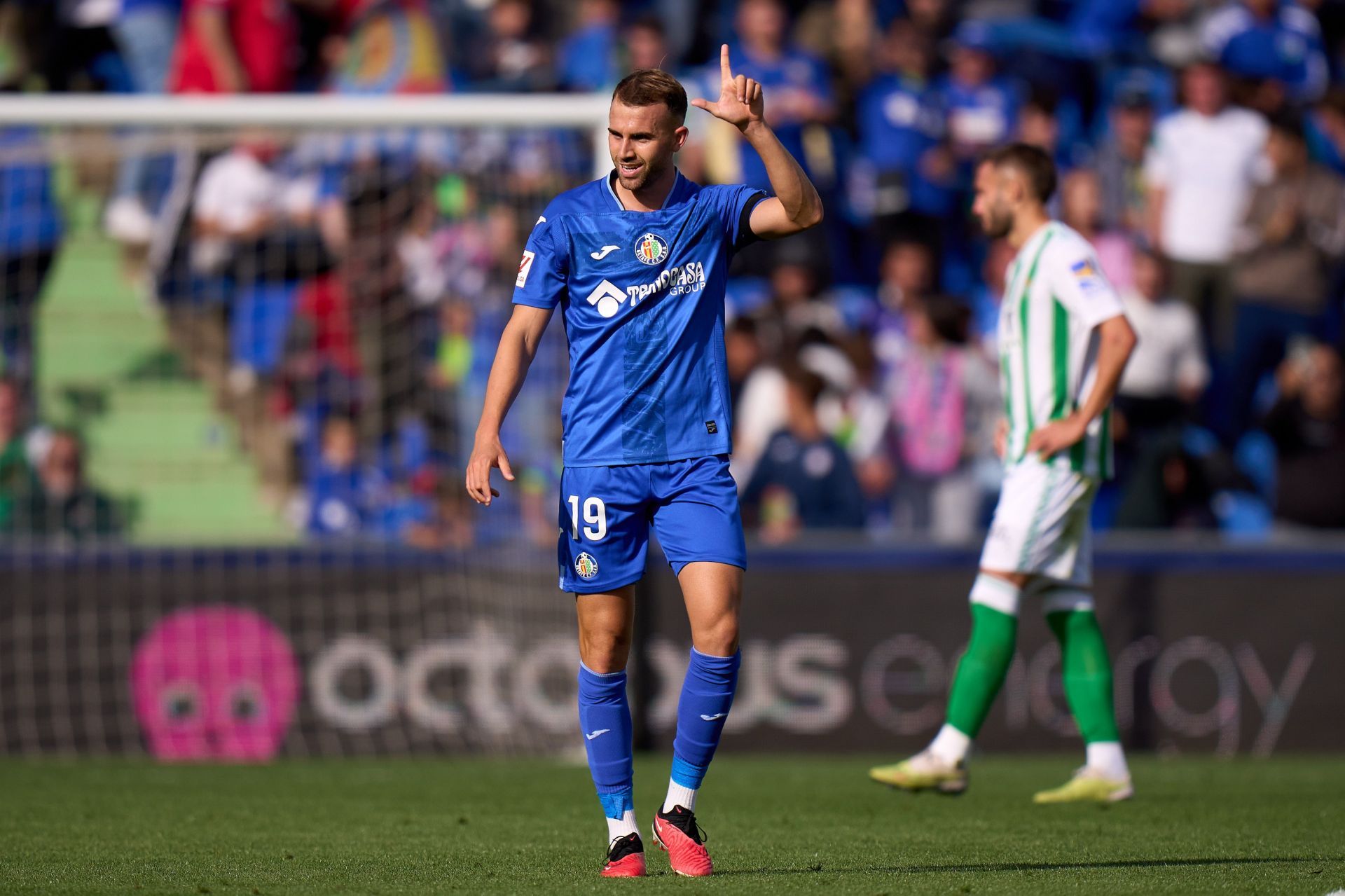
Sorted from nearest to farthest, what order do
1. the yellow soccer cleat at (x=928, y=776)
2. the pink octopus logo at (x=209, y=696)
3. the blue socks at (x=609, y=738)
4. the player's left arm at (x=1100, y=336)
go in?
the blue socks at (x=609, y=738)
the player's left arm at (x=1100, y=336)
the yellow soccer cleat at (x=928, y=776)
the pink octopus logo at (x=209, y=696)

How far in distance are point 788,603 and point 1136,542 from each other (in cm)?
191

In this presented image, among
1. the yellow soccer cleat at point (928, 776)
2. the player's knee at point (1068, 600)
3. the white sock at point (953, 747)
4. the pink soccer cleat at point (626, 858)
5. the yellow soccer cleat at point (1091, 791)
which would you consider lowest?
the yellow soccer cleat at point (1091, 791)

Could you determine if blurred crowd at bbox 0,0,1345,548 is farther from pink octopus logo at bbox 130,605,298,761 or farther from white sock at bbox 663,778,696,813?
white sock at bbox 663,778,696,813

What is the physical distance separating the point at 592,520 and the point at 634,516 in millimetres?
118

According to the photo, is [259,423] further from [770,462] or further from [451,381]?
[770,462]

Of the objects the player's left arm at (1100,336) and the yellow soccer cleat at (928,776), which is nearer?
the player's left arm at (1100,336)

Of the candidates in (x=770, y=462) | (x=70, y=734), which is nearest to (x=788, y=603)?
(x=770, y=462)

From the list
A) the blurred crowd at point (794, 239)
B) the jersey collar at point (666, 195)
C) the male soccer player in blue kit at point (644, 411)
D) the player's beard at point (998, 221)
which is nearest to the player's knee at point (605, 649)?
the male soccer player in blue kit at point (644, 411)

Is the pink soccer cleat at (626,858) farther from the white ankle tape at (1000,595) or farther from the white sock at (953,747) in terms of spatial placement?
the white ankle tape at (1000,595)

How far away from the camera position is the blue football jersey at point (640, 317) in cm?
505

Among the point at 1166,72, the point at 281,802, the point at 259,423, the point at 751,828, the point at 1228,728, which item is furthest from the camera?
the point at 1166,72

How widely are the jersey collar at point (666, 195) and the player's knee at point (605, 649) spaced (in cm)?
117

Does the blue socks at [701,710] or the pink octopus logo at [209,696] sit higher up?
the blue socks at [701,710]

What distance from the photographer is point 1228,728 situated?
32.1ft
